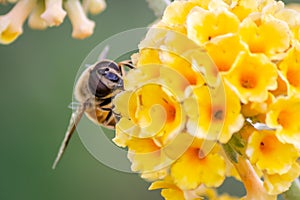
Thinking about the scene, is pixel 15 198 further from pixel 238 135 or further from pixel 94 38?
pixel 238 135

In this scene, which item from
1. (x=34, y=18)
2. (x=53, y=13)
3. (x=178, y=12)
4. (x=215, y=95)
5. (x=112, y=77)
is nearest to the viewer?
(x=215, y=95)

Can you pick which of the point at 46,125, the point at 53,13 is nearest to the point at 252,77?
the point at 53,13

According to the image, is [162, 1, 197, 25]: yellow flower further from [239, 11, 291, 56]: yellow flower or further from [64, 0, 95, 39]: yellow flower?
[64, 0, 95, 39]: yellow flower

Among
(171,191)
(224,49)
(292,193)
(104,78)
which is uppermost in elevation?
(224,49)

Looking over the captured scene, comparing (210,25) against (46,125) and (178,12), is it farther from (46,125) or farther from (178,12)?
(46,125)

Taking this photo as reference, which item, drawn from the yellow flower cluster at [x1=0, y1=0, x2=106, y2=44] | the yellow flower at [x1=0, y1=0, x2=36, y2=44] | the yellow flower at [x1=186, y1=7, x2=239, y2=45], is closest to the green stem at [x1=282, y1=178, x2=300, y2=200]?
the yellow flower at [x1=186, y1=7, x2=239, y2=45]

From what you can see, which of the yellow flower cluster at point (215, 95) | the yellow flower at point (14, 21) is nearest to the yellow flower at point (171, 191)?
the yellow flower cluster at point (215, 95)
